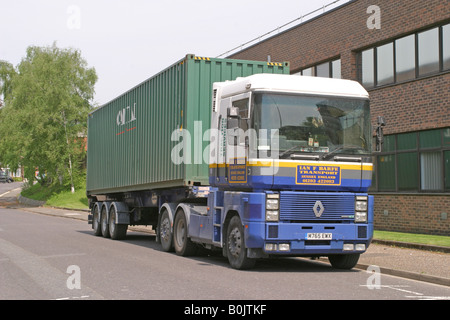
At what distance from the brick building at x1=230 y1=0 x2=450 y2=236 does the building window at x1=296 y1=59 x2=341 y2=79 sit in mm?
281

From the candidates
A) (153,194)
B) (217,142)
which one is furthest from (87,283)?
(153,194)

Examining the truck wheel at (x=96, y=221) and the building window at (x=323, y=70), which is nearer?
the truck wheel at (x=96, y=221)

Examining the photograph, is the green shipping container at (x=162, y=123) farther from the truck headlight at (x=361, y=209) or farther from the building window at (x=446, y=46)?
the building window at (x=446, y=46)

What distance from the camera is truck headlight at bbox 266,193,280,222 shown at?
10352mm

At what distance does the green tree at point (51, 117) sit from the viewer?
1953 inches

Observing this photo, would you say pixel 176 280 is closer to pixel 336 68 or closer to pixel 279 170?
pixel 279 170

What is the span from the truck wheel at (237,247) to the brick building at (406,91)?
8603 millimetres

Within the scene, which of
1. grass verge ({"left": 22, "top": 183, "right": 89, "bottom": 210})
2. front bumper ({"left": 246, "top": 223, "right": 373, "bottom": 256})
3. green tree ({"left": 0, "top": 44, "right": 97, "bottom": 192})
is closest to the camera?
front bumper ({"left": 246, "top": 223, "right": 373, "bottom": 256})

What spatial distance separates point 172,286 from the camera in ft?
28.9

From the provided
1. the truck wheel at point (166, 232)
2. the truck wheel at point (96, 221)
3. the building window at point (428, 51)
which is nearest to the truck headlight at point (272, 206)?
the truck wheel at point (166, 232)

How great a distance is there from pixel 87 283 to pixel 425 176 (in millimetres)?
12597

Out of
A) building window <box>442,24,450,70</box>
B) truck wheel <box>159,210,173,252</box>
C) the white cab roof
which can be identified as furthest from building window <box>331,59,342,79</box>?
the white cab roof

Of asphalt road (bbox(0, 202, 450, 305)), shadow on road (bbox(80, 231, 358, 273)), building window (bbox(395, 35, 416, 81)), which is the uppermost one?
building window (bbox(395, 35, 416, 81))

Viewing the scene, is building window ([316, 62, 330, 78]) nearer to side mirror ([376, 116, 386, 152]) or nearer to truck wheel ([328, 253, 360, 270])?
side mirror ([376, 116, 386, 152])
